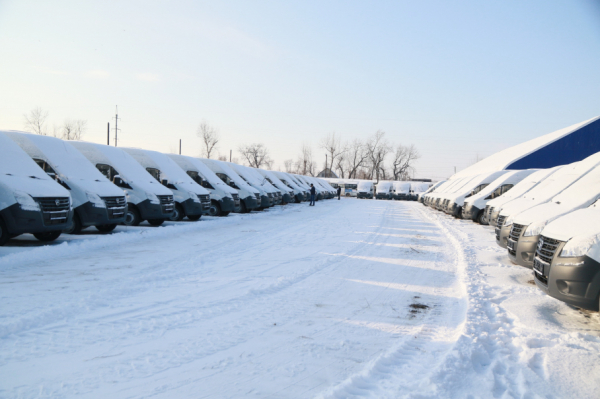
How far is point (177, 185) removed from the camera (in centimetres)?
1541

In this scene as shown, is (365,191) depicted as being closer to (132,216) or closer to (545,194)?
(132,216)

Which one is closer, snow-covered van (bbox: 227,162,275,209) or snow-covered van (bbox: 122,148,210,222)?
snow-covered van (bbox: 122,148,210,222)

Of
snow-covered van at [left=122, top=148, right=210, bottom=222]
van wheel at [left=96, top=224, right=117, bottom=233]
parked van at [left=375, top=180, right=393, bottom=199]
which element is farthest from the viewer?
parked van at [left=375, top=180, right=393, bottom=199]

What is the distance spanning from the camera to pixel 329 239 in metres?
12.2

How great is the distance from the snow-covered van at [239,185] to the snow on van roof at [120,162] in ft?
20.5

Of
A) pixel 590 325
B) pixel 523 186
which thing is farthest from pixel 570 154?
pixel 590 325

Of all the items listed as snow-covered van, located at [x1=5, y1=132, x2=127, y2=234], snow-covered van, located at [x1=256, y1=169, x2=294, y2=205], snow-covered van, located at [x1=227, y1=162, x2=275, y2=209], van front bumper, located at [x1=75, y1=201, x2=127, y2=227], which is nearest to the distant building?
snow-covered van, located at [x1=256, y1=169, x2=294, y2=205]

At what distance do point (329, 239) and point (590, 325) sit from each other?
7496 mm

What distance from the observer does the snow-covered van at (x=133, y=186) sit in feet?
42.7

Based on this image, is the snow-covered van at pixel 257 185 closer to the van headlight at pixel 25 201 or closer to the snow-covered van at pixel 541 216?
the van headlight at pixel 25 201

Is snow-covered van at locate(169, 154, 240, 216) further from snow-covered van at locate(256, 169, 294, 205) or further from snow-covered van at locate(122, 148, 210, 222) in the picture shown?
snow-covered van at locate(256, 169, 294, 205)

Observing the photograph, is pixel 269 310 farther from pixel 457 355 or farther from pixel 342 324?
pixel 457 355

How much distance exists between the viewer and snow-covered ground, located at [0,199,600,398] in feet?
11.3

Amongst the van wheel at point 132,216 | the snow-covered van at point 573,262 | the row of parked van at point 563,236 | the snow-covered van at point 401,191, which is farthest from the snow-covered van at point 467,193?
the snow-covered van at point 401,191
